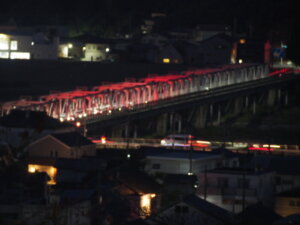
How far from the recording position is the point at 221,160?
18.9 metres

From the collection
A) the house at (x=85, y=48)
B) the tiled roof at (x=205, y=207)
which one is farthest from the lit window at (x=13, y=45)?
the tiled roof at (x=205, y=207)

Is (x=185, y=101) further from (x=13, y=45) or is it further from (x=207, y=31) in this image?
(x=207, y=31)

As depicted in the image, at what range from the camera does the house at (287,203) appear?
588 inches

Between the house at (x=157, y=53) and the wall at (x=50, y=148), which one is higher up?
the house at (x=157, y=53)

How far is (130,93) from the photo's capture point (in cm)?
2875

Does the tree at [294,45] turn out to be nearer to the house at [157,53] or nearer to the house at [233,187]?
the house at [233,187]

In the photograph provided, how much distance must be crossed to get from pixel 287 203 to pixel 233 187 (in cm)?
93

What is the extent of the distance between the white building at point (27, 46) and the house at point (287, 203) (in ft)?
72.6

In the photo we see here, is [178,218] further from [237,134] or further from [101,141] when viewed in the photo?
[237,134]

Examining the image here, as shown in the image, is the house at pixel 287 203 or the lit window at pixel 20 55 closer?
the house at pixel 287 203

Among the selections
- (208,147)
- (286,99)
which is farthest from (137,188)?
(286,99)

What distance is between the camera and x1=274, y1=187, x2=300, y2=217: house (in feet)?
49.0

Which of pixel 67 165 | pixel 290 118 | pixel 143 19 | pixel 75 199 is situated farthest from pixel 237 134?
pixel 143 19

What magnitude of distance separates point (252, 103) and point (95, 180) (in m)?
18.0
